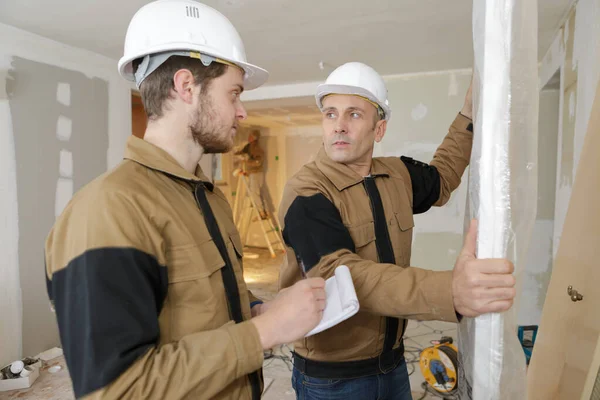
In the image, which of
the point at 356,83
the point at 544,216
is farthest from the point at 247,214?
the point at 356,83

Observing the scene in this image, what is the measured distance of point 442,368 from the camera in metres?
2.38

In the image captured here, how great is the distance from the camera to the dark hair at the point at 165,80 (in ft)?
3.02

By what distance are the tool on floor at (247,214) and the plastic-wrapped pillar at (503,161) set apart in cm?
640

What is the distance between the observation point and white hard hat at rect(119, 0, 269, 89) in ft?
3.00

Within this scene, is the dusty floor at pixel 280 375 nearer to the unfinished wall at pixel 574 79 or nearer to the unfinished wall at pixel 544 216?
the unfinished wall at pixel 544 216

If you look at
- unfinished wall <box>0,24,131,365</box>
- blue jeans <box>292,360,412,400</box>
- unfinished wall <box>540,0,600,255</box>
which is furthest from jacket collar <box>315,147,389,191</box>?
unfinished wall <box>0,24,131,365</box>

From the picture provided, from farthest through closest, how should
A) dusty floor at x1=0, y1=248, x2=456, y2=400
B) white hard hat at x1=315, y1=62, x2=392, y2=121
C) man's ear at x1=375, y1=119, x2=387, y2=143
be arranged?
dusty floor at x1=0, y1=248, x2=456, y2=400
man's ear at x1=375, y1=119, x2=387, y2=143
white hard hat at x1=315, y1=62, x2=392, y2=121

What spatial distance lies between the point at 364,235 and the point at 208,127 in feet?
2.05

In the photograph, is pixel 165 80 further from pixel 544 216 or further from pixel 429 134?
pixel 544 216

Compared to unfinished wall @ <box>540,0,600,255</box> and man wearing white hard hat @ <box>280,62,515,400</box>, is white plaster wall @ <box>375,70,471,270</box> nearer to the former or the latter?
unfinished wall @ <box>540,0,600,255</box>

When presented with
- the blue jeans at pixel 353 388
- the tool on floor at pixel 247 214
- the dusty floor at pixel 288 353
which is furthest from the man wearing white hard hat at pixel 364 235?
the tool on floor at pixel 247 214

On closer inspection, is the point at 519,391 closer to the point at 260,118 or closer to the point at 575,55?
the point at 575,55

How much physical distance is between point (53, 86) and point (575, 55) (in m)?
3.59

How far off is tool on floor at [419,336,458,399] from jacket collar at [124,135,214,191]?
6.73 feet
